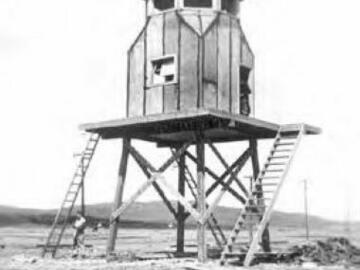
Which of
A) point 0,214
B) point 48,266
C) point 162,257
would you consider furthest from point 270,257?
point 0,214

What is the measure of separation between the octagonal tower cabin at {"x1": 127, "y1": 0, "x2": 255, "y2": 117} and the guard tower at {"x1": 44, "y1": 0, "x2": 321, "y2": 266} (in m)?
0.03

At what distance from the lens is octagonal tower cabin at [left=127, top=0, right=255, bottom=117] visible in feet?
61.3

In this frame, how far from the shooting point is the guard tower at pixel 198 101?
18.4 m

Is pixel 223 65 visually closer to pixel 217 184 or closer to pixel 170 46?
pixel 170 46

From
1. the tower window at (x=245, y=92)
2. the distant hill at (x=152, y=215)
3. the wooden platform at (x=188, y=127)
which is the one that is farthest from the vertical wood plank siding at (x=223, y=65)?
the distant hill at (x=152, y=215)

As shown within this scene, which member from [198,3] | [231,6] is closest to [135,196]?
[198,3]

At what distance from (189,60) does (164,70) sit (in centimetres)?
91

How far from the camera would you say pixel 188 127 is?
1891 centimetres

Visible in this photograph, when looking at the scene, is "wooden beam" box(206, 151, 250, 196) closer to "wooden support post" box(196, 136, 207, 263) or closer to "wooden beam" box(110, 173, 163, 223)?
"wooden support post" box(196, 136, 207, 263)

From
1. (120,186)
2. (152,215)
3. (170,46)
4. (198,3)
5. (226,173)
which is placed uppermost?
(198,3)

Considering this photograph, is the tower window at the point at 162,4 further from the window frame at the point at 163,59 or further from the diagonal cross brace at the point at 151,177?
the diagonal cross brace at the point at 151,177

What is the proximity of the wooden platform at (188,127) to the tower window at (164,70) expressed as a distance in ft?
3.95

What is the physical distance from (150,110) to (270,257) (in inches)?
204

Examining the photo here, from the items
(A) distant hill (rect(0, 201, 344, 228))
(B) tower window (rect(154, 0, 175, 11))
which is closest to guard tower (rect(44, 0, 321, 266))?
(B) tower window (rect(154, 0, 175, 11))
